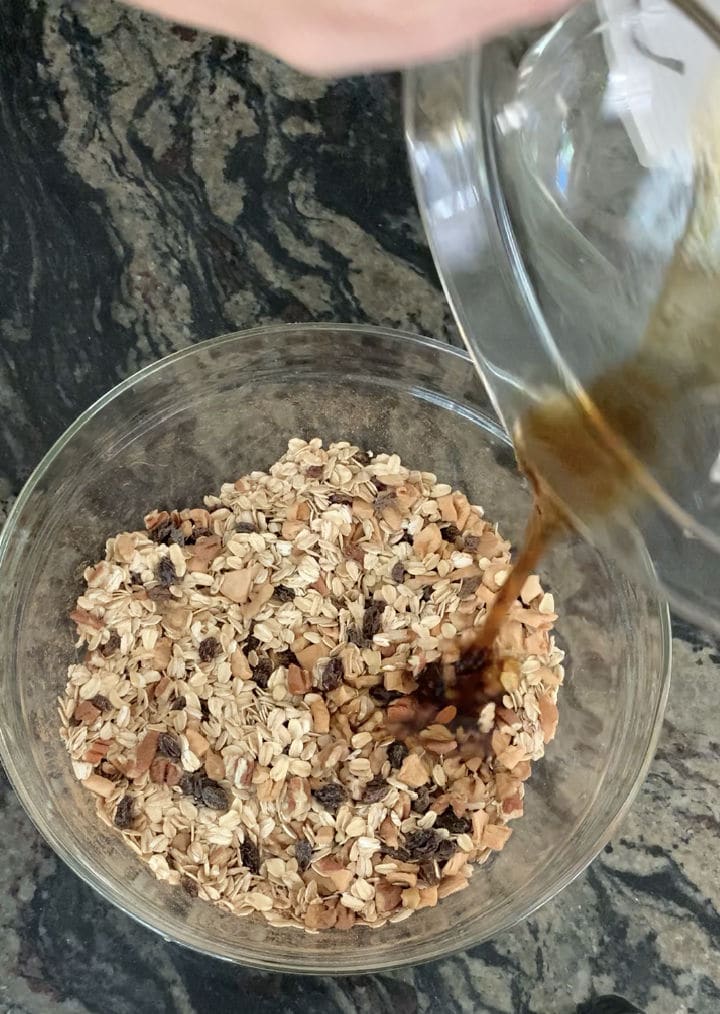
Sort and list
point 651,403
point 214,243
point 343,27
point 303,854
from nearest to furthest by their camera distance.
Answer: point 343,27 < point 651,403 < point 303,854 < point 214,243

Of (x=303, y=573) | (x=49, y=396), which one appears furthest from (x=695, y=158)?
(x=49, y=396)

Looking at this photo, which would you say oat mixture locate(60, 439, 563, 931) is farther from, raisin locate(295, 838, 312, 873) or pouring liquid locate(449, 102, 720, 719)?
pouring liquid locate(449, 102, 720, 719)

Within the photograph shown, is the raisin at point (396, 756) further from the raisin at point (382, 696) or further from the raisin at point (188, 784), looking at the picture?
the raisin at point (188, 784)

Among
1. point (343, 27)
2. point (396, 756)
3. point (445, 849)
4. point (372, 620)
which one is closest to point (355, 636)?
point (372, 620)

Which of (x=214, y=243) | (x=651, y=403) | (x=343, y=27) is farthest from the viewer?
(x=214, y=243)

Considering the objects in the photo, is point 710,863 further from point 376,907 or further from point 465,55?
point 465,55

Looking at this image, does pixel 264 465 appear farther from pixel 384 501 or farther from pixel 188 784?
pixel 188 784
